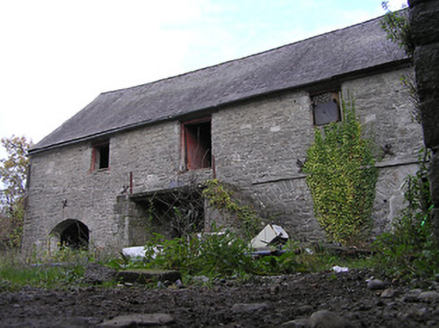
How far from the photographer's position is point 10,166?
78.7ft

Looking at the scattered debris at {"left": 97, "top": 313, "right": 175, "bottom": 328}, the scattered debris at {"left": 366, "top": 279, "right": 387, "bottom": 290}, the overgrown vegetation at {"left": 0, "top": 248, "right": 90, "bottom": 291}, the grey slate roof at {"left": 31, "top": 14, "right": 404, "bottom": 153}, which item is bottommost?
the scattered debris at {"left": 97, "top": 313, "right": 175, "bottom": 328}

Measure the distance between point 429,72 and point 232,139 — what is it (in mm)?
8069

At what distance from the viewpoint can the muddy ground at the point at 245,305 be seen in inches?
77.5

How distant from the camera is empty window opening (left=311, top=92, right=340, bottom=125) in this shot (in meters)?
9.74

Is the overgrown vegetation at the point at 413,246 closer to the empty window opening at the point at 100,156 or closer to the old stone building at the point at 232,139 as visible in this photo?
the old stone building at the point at 232,139

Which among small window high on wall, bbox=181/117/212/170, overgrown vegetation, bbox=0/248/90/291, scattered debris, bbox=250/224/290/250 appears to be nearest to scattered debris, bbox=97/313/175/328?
overgrown vegetation, bbox=0/248/90/291

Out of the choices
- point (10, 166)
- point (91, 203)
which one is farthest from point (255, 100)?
point (10, 166)

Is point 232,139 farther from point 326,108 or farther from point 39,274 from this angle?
point 39,274

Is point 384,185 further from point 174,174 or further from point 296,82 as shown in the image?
point 174,174

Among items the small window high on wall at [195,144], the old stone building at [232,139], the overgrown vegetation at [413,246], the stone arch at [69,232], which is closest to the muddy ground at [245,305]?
the overgrown vegetation at [413,246]

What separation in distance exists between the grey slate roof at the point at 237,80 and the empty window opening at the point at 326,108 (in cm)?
52

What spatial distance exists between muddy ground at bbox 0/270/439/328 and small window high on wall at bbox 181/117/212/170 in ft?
26.8

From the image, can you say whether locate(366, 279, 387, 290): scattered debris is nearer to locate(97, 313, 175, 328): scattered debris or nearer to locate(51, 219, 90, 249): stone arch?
locate(97, 313, 175, 328): scattered debris

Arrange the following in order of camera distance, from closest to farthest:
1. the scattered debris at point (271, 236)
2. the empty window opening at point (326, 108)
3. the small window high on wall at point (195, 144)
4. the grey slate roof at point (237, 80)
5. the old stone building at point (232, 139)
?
the scattered debris at point (271, 236) → the old stone building at point (232, 139) → the empty window opening at point (326, 108) → the grey slate roof at point (237, 80) → the small window high on wall at point (195, 144)
